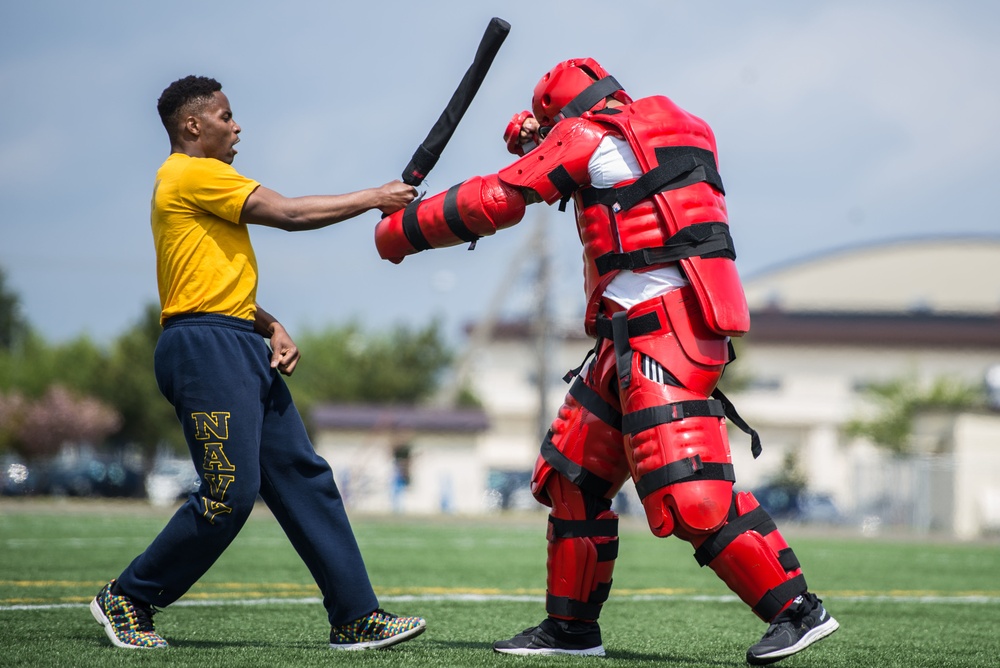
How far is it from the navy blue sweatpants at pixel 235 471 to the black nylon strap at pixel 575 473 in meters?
0.84

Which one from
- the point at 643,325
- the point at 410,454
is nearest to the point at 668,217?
the point at 643,325

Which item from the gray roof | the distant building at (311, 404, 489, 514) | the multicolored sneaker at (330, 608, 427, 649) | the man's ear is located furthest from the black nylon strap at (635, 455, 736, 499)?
the gray roof

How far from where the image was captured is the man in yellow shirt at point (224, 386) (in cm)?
466

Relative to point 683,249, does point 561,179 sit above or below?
above

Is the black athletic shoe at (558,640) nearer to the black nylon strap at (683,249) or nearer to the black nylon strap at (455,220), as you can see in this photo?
the black nylon strap at (683,249)

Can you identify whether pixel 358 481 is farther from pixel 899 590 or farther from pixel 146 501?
pixel 899 590

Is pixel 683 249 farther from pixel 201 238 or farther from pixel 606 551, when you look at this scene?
pixel 201 238

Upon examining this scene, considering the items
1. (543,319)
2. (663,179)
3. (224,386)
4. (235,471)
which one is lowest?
(543,319)

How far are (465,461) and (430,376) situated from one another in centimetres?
1344

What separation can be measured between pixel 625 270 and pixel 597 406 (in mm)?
552

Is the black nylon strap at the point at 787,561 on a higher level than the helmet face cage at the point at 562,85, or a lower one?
lower

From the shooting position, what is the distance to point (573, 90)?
16.5 feet

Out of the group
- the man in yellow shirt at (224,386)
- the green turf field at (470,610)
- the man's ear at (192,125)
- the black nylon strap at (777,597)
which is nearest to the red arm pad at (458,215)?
the man in yellow shirt at (224,386)

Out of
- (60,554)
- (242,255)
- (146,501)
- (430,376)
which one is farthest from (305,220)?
(430,376)
